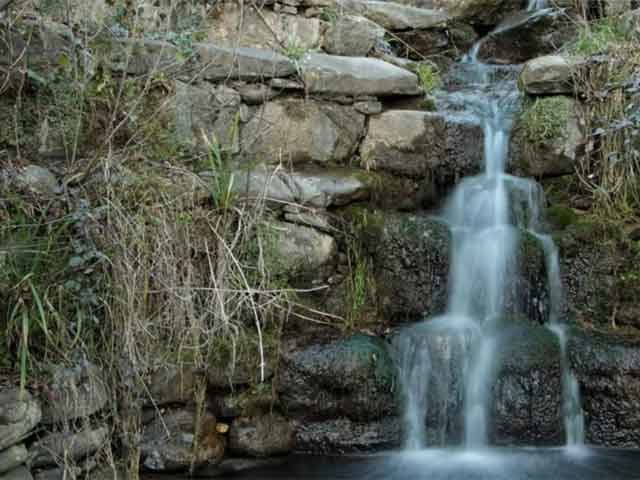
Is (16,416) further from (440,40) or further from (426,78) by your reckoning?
(440,40)

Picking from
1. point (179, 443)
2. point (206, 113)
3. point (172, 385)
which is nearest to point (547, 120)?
point (206, 113)

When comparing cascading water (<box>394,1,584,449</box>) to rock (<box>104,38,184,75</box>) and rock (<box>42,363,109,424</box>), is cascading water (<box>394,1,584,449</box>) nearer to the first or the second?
rock (<box>42,363,109,424</box>)

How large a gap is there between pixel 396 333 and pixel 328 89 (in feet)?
5.50

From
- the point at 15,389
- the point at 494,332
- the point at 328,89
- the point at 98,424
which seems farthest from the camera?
the point at 328,89

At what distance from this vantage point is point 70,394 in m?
2.96

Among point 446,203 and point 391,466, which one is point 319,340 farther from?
point 446,203

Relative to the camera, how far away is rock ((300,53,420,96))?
456 cm

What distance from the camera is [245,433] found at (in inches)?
144

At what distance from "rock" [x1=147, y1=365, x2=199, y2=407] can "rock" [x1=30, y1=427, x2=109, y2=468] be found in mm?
492

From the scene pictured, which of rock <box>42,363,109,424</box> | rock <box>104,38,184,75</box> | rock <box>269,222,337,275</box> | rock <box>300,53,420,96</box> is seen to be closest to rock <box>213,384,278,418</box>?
rock <box>269,222,337,275</box>

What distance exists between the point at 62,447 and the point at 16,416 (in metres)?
0.25

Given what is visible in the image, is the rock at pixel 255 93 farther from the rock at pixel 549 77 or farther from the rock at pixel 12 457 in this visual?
the rock at pixel 12 457

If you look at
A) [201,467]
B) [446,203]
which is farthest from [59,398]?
[446,203]

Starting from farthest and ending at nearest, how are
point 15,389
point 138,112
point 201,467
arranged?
point 138,112 → point 201,467 → point 15,389
